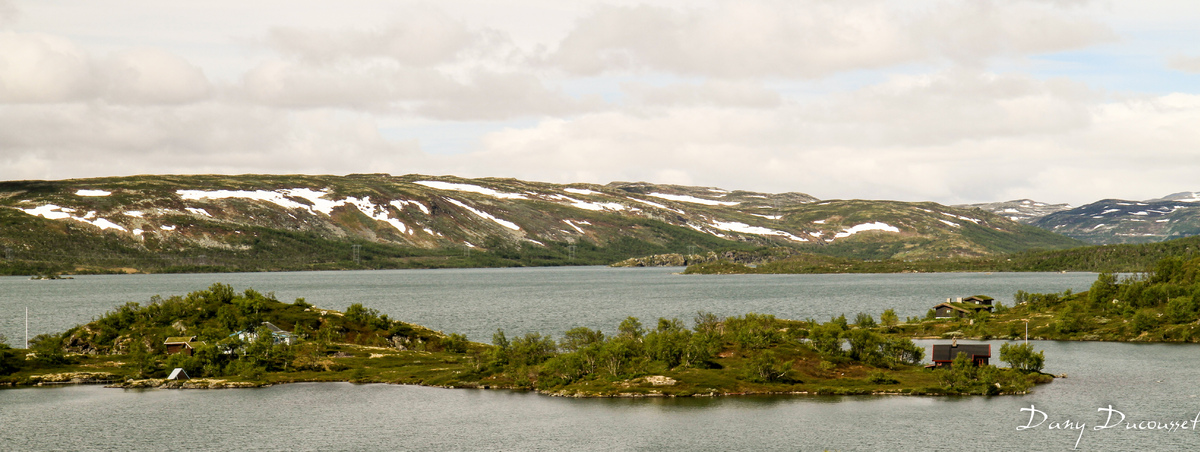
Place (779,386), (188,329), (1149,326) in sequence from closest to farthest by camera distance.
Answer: (779,386) → (188,329) → (1149,326)

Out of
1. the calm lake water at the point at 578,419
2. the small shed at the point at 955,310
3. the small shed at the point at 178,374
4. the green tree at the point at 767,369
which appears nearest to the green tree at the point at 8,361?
the calm lake water at the point at 578,419

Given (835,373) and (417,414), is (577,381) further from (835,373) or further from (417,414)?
(835,373)

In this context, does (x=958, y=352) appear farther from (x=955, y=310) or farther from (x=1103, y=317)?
(x=1103, y=317)

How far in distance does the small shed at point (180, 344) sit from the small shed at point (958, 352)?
90.0 meters

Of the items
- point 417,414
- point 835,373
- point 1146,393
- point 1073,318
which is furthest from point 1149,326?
point 417,414

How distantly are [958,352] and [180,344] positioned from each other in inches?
3705

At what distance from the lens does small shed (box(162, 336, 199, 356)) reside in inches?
4931

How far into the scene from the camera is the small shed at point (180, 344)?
411 feet

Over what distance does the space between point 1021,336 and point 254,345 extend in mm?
112155

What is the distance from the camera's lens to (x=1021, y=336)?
15362 centimetres

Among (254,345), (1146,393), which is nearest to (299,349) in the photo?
(254,345)

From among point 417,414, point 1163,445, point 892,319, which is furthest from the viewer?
point 892,319

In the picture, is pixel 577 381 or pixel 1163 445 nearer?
pixel 1163 445

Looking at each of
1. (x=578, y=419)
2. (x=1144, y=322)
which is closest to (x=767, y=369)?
(x=578, y=419)
